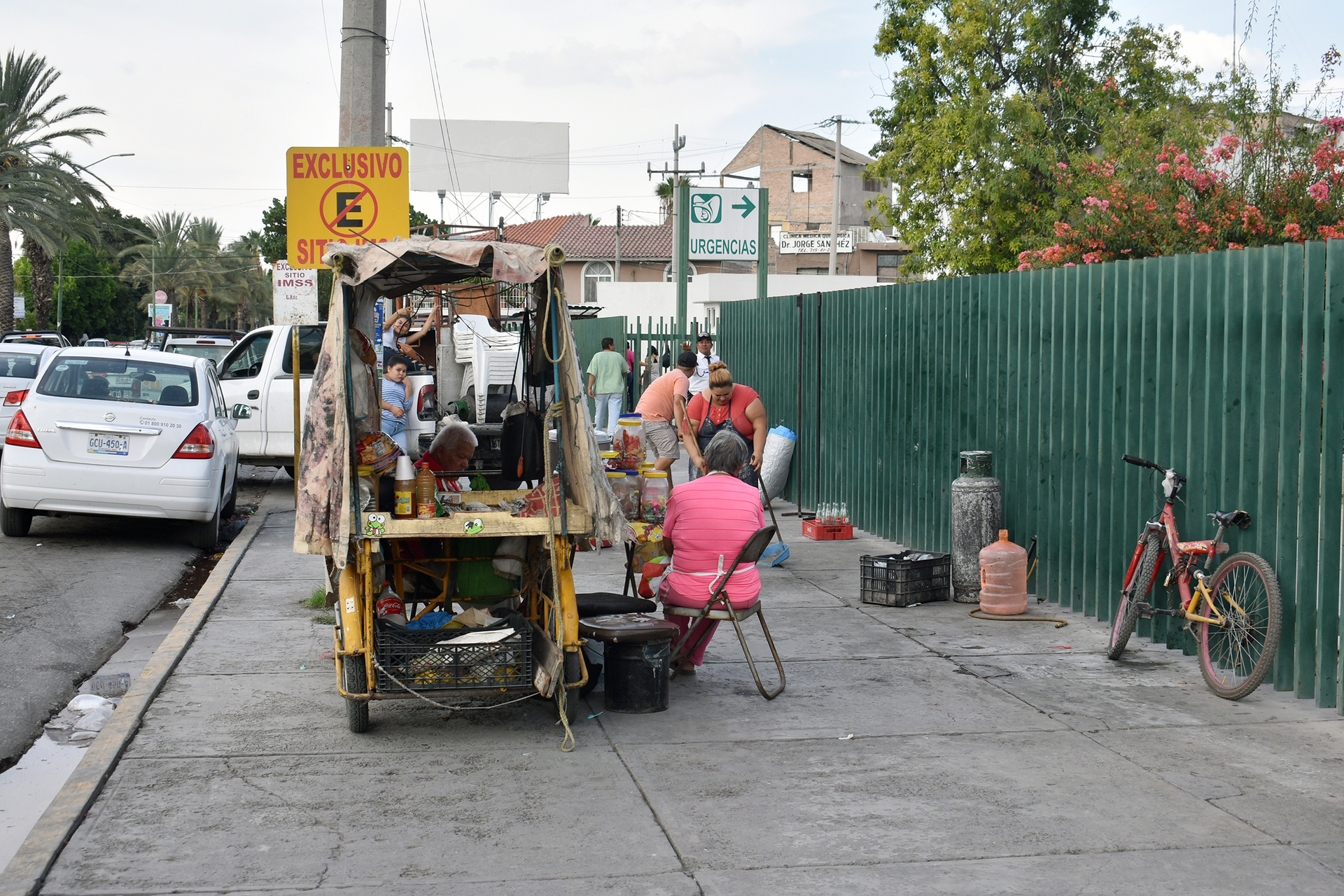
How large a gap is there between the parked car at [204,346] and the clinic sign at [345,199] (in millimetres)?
15604

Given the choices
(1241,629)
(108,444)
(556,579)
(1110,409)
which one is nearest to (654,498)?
(556,579)

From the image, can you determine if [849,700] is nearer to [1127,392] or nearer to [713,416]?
[1127,392]

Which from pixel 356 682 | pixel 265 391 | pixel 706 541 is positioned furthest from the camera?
pixel 265 391

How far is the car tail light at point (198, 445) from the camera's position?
11.5m

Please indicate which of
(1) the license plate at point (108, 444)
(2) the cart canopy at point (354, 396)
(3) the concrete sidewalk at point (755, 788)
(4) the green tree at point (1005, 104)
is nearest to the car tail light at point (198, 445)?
(1) the license plate at point (108, 444)

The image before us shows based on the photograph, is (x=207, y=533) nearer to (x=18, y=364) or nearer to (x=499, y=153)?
(x=18, y=364)

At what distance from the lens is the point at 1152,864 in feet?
14.8

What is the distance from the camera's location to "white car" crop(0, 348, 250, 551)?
1124 cm

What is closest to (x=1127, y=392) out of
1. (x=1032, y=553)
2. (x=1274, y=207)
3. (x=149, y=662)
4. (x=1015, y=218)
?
(x=1032, y=553)

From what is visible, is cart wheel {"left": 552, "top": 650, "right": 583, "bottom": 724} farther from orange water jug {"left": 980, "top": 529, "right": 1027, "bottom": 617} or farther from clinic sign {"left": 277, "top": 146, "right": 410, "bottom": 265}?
orange water jug {"left": 980, "top": 529, "right": 1027, "bottom": 617}

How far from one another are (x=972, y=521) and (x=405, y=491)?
4.83m

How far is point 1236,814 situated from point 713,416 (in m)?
6.80

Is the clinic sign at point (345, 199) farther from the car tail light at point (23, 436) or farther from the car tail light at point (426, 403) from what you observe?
the car tail light at point (23, 436)

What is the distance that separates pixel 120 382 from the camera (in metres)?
12.1
